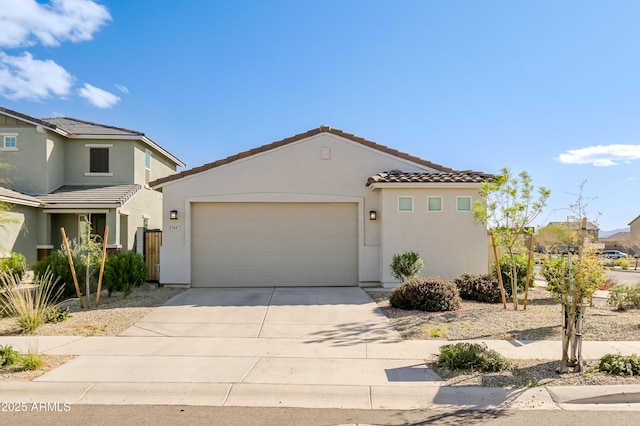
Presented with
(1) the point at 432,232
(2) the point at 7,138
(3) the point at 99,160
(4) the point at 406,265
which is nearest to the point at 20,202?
(2) the point at 7,138

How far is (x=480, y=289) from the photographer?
1202 centimetres

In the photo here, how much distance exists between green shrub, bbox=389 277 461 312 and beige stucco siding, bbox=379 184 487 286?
9.64 feet

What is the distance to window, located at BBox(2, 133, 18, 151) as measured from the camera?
19.3 metres

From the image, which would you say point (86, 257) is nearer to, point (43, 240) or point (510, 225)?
point (43, 240)

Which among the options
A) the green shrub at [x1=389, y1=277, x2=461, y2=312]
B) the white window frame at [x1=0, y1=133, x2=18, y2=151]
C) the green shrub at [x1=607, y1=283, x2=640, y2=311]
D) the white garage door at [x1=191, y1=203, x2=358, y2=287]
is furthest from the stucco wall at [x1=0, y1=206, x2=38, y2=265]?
the green shrub at [x1=607, y1=283, x2=640, y2=311]

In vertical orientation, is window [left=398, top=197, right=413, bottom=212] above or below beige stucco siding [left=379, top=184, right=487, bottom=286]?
above

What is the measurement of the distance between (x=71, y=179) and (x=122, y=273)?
10.7m

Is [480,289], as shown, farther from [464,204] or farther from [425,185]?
[425,185]

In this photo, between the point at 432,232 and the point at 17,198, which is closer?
the point at 432,232

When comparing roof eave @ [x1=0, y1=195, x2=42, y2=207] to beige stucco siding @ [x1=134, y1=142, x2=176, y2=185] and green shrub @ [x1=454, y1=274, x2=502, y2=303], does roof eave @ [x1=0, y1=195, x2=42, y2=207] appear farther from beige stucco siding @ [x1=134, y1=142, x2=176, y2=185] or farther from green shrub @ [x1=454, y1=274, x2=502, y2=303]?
green shrub @ [x1=454, y1=274, x2=502, y2=303]

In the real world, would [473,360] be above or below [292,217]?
below

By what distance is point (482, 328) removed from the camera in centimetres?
906

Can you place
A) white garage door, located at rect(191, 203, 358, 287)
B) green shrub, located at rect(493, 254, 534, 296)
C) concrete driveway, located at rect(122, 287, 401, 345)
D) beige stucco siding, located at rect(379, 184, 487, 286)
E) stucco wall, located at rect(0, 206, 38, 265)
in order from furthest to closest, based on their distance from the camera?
stucco wall, located at rect(0, 206, 38, 265) < white garage door, located at rect(191, 203, 358, 287) < beige stucco siding, located at rect(379, 184, 487, 286) < green shrub, located at rect(493, 254, 534, 296) < concrete driveway, located at rect(122, 287, 401, 345)

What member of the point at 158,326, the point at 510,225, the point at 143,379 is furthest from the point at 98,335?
the point at 510,225
